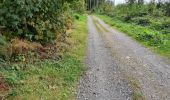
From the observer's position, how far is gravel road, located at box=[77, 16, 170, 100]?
10.0 m

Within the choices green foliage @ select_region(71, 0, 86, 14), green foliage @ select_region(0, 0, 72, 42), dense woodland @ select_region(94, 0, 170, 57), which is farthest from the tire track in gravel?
green foliage @ select_region(71, 0, 86, 14)

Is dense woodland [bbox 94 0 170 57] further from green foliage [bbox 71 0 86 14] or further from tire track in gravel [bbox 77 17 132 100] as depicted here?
green foliage [bbox 71 0 86 14]

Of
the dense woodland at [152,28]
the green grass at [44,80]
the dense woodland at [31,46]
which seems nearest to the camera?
the green grass at [44,80]

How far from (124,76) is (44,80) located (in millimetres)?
3229

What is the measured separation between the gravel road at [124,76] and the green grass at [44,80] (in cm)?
41

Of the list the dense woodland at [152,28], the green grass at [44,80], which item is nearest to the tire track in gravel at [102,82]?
the green grass at [44,80]

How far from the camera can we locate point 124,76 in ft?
40.7

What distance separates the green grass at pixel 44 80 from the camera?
942 cm

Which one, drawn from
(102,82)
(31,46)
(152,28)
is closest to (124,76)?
(102,82)

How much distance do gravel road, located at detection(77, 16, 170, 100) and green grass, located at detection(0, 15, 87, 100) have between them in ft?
1.35

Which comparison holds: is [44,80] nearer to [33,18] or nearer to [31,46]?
[31,46]

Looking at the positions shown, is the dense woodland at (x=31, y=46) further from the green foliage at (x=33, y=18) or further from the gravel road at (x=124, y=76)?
the gravel road at (x=124, y=76)

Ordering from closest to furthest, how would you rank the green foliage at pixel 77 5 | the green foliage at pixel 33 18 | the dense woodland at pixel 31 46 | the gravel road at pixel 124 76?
the gravel road at pixel 124 76
the dense woodland at pixel 31 46
the green foliage at pixel 33 18
the green foliage at pixel 77 5

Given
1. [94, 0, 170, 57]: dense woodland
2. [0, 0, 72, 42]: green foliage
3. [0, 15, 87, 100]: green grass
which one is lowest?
[94, 0, 170, 57]: dense woodland
